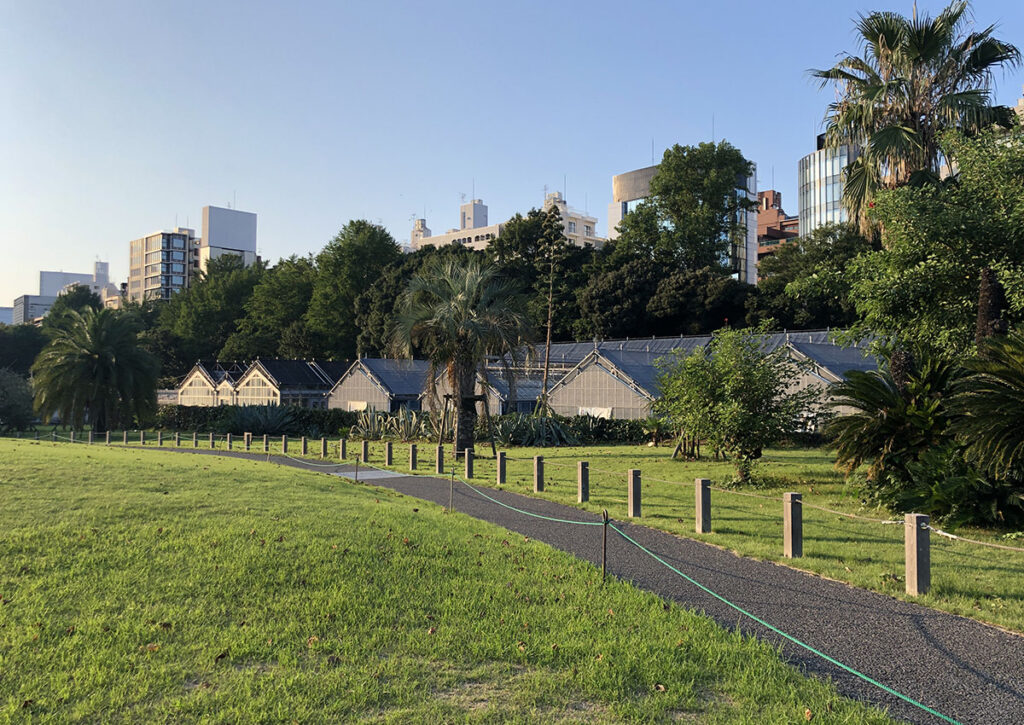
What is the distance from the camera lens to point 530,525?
1208 centimetres

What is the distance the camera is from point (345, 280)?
70.8m

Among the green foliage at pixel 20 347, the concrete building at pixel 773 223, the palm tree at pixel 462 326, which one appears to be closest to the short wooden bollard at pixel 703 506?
the palm tree at pixel 462 326

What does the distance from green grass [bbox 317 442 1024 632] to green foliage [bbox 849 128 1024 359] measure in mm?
3453

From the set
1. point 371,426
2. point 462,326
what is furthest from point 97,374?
point 462,326

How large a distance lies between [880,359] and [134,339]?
39.0 m

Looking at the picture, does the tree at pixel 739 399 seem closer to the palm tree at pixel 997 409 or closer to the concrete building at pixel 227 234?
the palm tree at pixel 997 409

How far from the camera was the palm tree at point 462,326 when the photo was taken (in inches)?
994

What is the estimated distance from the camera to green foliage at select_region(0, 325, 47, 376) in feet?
255

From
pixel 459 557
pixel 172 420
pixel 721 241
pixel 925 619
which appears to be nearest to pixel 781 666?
pixel 925 619

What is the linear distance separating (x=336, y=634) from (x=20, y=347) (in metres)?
88.3

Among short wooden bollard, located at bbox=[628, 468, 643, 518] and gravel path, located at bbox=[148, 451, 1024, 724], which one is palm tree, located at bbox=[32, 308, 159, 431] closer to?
short wooden bollard, located at bbox=[628, 468, 643, 518]

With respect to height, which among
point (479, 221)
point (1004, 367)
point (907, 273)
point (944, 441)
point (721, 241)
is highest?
point (479, 221)

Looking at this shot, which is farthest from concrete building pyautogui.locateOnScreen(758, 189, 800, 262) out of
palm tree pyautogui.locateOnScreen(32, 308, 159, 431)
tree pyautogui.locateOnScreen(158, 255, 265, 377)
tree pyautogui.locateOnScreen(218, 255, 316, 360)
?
palm tree pyautogui.locateOnScreen(32, 308, 159, 431)

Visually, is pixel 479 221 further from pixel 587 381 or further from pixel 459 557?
pixel 459 557
